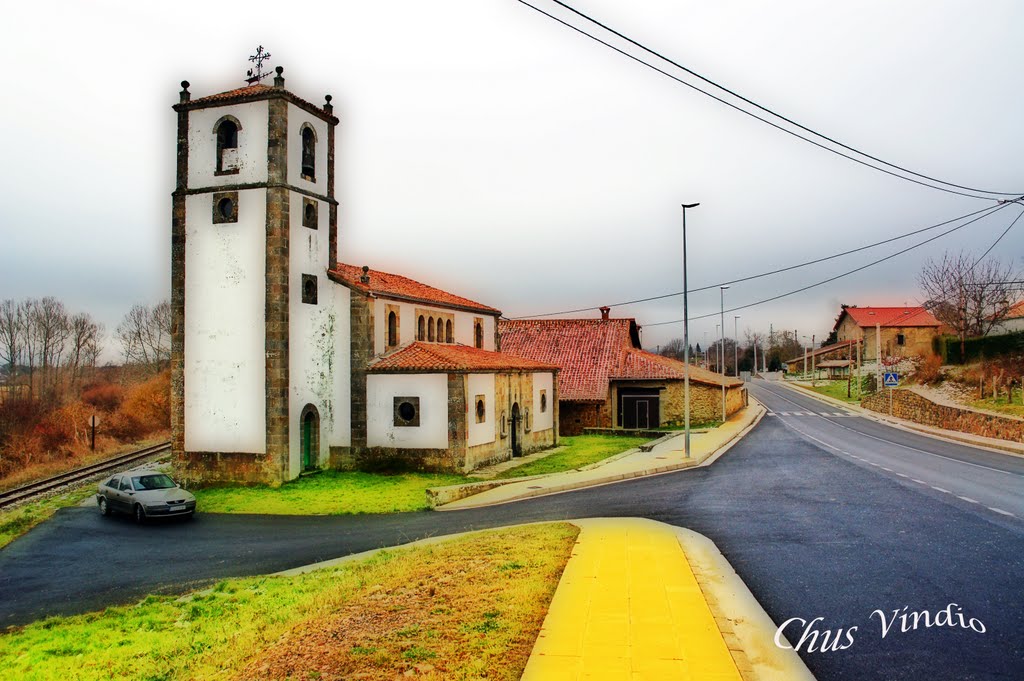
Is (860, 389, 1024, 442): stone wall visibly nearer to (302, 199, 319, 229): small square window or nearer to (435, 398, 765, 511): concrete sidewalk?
(435, 398, 765, 511): concrete sidewalk

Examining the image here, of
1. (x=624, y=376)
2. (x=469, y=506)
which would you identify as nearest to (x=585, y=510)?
(x=469, y=506)

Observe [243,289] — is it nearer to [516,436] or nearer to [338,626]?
[516,436]

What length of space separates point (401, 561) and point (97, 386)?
63123mm

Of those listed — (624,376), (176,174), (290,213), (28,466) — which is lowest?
(28,466)

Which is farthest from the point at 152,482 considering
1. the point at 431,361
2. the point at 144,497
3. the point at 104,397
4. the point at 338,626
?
the point at 104,397

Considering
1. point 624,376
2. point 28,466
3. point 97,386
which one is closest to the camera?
point 28,466

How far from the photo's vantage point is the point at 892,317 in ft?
286

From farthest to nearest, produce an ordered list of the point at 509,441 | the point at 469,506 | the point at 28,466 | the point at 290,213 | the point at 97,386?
the point at 97,386 < the point at 28,466 < the point at 509,441 < the point at 290,213 < the point at 469,506

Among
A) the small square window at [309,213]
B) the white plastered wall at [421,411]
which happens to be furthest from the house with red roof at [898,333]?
the small square window at [309,213]

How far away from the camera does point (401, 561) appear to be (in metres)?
12.9

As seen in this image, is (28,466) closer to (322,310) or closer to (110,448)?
(110,448)

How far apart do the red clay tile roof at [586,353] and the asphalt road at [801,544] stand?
15.8m

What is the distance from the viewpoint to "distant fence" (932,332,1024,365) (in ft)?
134

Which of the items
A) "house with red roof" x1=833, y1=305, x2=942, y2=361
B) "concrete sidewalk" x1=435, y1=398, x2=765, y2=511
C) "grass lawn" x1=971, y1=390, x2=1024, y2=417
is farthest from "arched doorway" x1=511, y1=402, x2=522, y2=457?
"house with red roof" x1=833, y1=305, x2=942, y2=361
